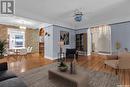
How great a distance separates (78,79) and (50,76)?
1485mm

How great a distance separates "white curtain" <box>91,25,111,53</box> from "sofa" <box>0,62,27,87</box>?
21.4 feet

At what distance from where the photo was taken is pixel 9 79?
2.46 meters

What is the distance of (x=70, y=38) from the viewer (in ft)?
29.9

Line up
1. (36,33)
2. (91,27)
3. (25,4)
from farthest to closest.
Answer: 1. (36,33)
2. (91,27)
3. (25,4)

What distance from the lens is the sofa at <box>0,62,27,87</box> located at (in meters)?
2.12

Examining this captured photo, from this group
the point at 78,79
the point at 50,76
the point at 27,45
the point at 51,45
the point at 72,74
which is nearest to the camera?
the point at 78,79

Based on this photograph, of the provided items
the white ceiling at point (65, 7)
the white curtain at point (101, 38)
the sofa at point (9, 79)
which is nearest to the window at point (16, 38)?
the white ceiling at point (65, 7)

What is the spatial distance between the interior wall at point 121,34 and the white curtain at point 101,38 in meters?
0.41

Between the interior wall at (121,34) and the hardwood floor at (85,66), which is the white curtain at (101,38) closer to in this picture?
the interior wall at (121,34)

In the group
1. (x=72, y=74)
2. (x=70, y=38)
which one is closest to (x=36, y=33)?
(x=70, y=38)

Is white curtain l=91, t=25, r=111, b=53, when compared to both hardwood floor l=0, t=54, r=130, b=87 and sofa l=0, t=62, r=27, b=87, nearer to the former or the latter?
hardwood floor l=0, t=54, r=130, b=87

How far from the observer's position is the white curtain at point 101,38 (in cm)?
760

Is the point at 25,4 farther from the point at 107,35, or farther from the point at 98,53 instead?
the point at 98,53

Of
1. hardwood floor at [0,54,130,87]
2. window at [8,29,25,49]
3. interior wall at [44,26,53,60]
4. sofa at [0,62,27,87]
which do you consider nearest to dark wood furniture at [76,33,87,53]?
hardwood floor at [0,54,130,87]
